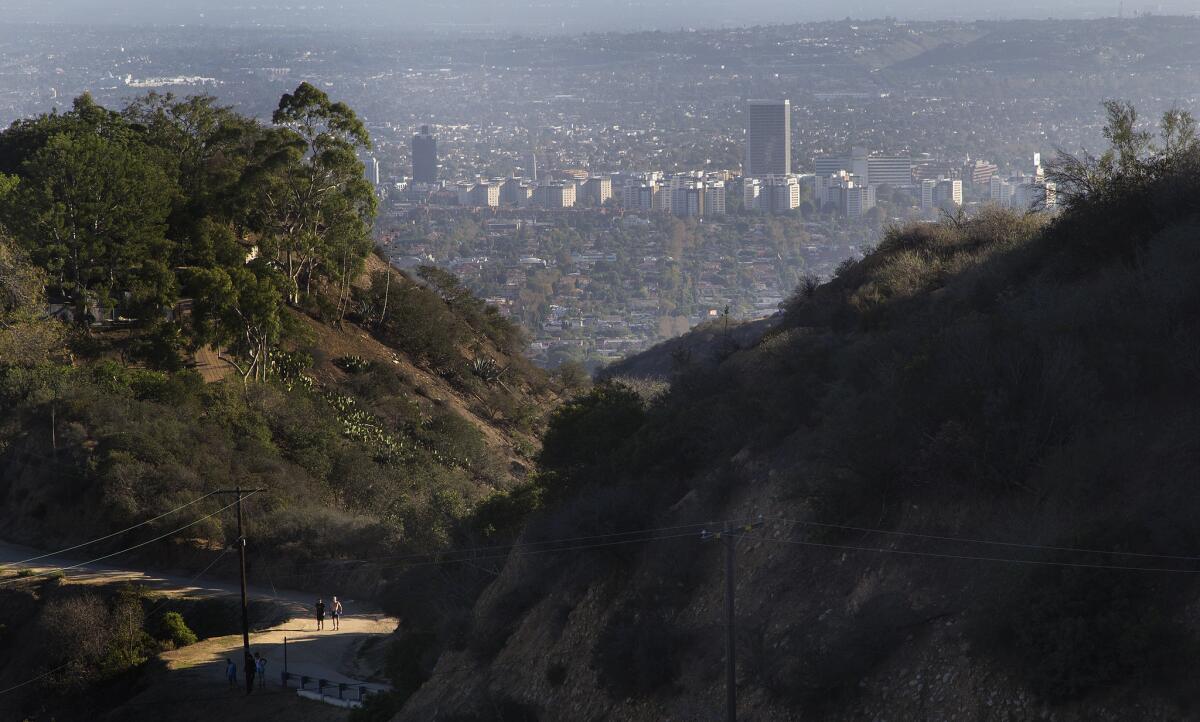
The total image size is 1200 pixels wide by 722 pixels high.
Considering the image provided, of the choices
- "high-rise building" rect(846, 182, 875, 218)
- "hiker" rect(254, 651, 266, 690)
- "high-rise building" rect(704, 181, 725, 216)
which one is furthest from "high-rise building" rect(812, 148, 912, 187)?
"hiker" rect(254, 651, 266, 690)

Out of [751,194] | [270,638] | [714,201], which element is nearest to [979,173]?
[751,194]

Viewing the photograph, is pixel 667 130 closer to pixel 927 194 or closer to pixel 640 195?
pixel 640 195

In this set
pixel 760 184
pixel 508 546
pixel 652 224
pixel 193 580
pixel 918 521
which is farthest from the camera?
pixel 760 184

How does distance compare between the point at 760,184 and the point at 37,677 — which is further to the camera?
the point at 760,184

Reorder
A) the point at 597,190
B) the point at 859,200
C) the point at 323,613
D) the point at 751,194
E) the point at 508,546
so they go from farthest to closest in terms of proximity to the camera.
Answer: the point at 597,190 < the point at 751,194 < the point at 859,200 < the point at 323,613 < the point at 508,546

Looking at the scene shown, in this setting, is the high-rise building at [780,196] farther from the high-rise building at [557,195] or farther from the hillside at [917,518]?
the hillside at [917,518]

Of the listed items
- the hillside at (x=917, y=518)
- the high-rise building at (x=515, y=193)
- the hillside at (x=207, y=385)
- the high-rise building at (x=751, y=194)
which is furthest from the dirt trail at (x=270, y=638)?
the high-rise building at (x=515, y=193)

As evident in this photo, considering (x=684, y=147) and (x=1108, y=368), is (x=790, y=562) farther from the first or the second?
(x=684, y=147)
